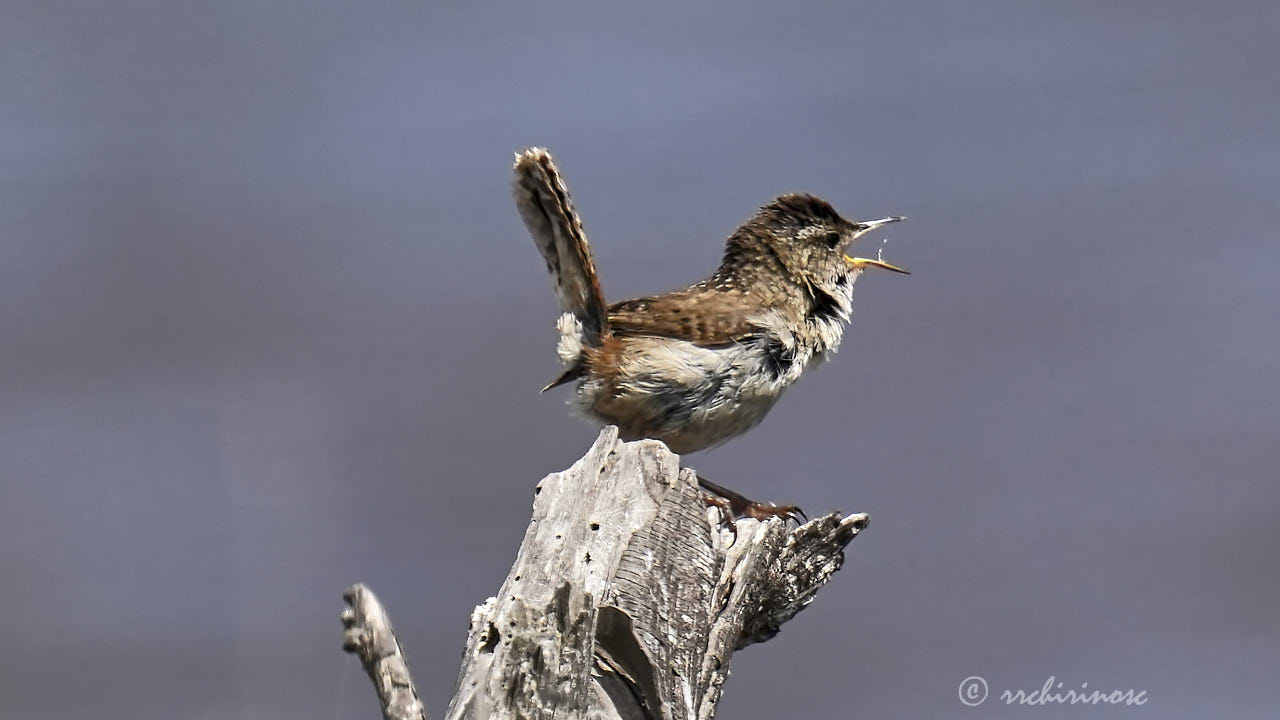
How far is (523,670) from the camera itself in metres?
2.23

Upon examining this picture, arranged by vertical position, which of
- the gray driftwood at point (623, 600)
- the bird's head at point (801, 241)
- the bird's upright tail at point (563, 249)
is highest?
the bird's head at point (801, 241)

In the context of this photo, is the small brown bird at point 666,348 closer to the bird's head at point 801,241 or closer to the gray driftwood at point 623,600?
the bird's head at point 801,241

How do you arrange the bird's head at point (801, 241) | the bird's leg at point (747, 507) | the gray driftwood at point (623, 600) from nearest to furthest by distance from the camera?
the gray driftwood at point (623, 600), the bird's leg at point (747, 507), the bird's head at point (801, 241)

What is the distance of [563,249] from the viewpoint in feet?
12.2

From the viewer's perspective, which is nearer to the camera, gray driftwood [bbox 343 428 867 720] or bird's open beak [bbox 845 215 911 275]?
gray driftwood [bbox 343 428 867 720]

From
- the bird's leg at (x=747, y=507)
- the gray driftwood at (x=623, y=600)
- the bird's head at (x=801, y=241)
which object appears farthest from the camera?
the bird's head at (x=801, y=241)

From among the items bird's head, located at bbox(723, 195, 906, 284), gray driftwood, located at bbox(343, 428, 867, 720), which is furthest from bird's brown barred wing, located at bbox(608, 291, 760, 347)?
gray driftwood, located at bbox(343, 428, 867, 720)

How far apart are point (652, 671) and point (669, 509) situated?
0.38 m

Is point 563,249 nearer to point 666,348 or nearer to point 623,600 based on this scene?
point 666,348

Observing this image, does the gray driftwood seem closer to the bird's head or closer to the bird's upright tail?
the bird's upright tail

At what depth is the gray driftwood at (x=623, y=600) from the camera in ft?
7.37

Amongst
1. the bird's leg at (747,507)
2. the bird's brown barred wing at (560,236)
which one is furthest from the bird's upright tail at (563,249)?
the bird's leg at (747,507)

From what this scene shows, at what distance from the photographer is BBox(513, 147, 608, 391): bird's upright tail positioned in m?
3.65

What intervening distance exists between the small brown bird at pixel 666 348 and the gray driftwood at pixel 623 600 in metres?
0.60
